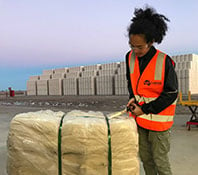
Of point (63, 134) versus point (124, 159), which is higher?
point (63, 134)

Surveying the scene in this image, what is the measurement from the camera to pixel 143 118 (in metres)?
1.79

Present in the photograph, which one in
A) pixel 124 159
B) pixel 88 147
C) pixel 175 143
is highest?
pixel 88 147

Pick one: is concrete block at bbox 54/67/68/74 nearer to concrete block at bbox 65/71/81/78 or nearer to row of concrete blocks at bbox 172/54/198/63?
concrete block at bbox 65/71/81/78

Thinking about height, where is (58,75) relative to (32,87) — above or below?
above

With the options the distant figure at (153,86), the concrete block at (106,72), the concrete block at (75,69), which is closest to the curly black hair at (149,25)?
the distant figure at (153,86)

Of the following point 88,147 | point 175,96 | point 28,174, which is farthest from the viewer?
point 175,96

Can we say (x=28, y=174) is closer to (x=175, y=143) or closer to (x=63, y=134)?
(x=63, y=134)

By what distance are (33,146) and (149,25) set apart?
1.31 m

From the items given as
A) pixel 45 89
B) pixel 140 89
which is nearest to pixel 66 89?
pixel 45 89

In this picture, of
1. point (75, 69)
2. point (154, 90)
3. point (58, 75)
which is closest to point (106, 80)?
point (75, 69)

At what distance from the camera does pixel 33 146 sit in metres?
1.52

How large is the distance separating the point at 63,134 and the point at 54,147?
0.38ft

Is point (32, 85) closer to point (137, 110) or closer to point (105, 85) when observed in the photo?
point (105, 85)

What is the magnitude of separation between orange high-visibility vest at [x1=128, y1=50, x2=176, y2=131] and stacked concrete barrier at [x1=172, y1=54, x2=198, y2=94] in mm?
20946
